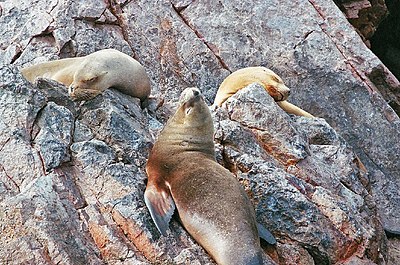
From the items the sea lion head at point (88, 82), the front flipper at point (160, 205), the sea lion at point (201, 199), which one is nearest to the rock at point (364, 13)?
the sea lion head at point (88, 82)

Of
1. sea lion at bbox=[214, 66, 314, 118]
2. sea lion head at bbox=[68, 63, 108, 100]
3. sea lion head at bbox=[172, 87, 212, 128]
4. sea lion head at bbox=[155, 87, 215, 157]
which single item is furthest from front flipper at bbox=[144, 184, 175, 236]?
sea lion at bbox=[214, 66, 314, 118]

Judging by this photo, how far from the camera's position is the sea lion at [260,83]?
9344 millimetres

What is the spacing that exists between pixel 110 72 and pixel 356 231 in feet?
9.72

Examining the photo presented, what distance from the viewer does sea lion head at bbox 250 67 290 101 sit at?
9344 millimetres

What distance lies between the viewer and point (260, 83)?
30.5 ft

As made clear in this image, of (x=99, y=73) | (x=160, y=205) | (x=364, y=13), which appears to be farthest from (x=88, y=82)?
(x=364, y=13)

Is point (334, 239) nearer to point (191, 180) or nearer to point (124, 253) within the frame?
point (191, 180)

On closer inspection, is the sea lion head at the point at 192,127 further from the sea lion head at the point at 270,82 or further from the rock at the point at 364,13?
the rock at the point at 364,13

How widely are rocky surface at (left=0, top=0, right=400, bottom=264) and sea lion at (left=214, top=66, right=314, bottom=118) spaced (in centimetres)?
54

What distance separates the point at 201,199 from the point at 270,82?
12.2ft

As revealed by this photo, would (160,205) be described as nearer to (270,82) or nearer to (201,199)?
(201,199)

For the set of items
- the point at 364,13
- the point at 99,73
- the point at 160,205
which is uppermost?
the point at 160,205

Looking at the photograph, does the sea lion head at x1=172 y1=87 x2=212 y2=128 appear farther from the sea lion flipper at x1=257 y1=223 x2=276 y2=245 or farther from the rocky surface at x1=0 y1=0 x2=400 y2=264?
the sea lion flipper at x1=257 y1=223 x2=276 y2=245

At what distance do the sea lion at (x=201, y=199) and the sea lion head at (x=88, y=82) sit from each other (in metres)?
0.99
